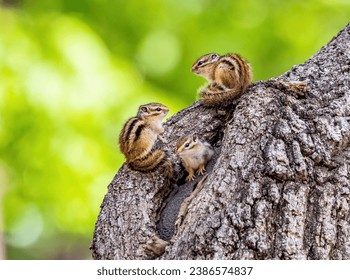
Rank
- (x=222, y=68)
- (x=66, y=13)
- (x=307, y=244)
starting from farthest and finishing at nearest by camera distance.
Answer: (x=66, y=13) → (x=222, y=68) → (x=307, y=244)

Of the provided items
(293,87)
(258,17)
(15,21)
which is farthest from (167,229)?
(258,17)

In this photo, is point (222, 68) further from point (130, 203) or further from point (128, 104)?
point (128, 104)

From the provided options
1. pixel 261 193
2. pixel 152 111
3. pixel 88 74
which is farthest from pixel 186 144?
pixel 88 74

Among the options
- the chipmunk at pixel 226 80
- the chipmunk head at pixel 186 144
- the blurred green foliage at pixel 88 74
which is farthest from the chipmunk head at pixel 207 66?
the blurred green foliage at pixel 88 74

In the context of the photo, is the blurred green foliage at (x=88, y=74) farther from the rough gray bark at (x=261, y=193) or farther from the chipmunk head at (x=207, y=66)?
the rough gray bark at (x=261, y=193)

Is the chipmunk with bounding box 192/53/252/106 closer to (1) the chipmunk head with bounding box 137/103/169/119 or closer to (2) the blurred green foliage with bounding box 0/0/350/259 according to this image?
(1) the chipmunk head with bounding box 137/103/169/119

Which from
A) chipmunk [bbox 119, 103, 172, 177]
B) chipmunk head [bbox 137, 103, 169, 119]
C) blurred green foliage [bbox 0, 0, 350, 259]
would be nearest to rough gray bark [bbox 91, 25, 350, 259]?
chipmunk [bbox 119, 103, 172, 177]

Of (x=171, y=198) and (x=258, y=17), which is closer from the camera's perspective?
(x=171, y=198)
